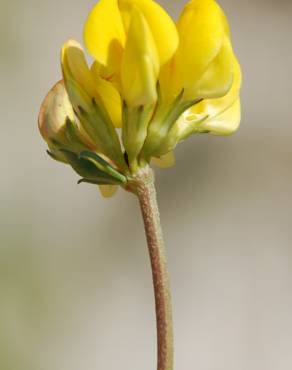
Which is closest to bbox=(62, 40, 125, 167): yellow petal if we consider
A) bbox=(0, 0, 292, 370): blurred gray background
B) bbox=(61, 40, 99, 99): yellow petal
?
bbox=(61, 40, 99, 99): yellow petal

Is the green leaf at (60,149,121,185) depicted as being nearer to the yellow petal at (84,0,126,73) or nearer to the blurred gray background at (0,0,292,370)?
the yellow petal at (84,0,126,73)

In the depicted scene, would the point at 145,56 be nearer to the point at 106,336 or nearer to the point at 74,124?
the point at 74,124

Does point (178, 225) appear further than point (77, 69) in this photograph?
Yes

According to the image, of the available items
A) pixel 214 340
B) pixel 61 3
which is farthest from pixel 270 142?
pixel 61 3

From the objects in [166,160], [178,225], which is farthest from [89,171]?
[178,225]

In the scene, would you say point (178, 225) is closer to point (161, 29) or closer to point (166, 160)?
point (166, 160)
